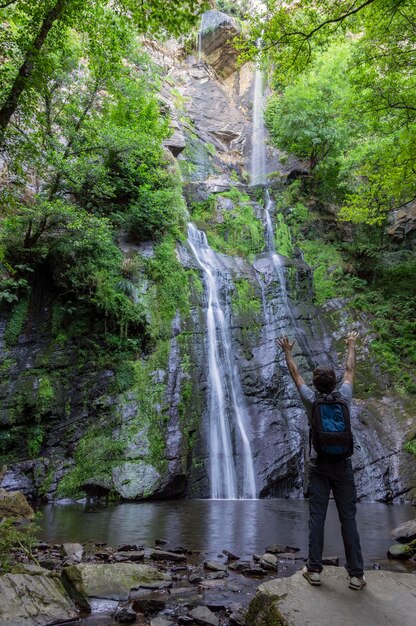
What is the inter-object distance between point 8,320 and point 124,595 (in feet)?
36.7

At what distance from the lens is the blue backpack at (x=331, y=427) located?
3.61m

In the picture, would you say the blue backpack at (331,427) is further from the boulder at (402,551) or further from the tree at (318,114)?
the tree at (318,114)

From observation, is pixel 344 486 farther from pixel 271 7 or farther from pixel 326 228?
pixel 326 228

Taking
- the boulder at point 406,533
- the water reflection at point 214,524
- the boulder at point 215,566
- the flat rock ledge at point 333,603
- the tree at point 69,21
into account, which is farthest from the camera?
the water reflection at point 214,524

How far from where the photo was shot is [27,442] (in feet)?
37.8

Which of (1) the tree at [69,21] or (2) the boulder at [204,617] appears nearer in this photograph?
(2) the boulder at [204,617]

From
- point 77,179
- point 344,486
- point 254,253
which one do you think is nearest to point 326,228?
point 254,253

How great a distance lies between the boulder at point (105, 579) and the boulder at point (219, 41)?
1477 inches

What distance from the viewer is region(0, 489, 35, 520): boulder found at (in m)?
7.84

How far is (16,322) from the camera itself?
13.4 m

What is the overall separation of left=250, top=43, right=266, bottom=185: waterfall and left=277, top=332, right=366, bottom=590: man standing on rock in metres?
24.8

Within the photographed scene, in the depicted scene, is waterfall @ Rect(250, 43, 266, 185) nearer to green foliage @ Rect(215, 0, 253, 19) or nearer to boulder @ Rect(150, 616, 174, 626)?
green foliage @ Rect(215, 0, 253, 19)

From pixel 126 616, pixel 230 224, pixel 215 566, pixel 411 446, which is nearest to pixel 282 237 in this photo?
pixel 230 224

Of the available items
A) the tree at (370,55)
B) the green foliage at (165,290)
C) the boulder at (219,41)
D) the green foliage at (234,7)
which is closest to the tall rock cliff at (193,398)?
the green foliage at (165,290)
